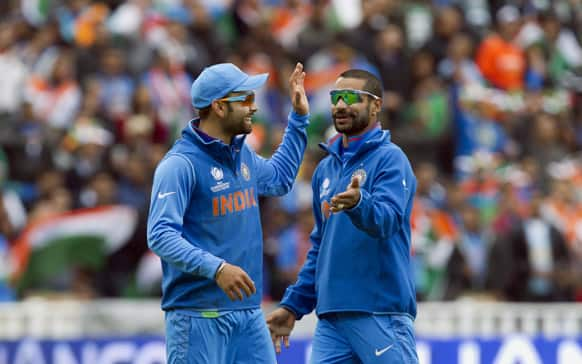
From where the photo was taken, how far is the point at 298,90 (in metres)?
9.09

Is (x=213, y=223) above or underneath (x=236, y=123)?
underneath

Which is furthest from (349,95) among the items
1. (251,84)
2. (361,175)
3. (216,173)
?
(216,173)

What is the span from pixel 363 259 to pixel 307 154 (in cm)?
725

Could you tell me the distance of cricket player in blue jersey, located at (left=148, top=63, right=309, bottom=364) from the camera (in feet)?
27.0

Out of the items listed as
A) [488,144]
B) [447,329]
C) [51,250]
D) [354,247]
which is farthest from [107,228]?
[354,247]

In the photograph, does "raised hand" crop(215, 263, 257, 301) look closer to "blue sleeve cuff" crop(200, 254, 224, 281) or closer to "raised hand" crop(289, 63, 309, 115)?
"blue sleeve cuff" crop(200, 254, 224, 281)

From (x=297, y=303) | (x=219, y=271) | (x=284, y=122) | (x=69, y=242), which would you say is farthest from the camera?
(x=284, y=122)

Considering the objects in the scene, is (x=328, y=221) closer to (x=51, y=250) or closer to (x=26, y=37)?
(x=51, y=250)

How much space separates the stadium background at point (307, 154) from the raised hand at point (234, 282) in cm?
462

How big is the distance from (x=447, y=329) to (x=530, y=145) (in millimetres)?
4519

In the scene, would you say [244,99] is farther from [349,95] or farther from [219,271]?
[219,271]

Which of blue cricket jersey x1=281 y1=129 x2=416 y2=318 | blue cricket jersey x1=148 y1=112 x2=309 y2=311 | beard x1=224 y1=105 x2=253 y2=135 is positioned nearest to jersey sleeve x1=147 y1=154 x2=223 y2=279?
blue cricket jersey x1=148 y1=112 x2=309 y2=311

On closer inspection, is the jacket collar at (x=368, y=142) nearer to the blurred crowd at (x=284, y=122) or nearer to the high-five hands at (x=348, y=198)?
the high-five hands at (x=348, y=198)

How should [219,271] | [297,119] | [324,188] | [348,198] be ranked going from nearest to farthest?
[348,198], [219,271], [324,188], [297,119]
